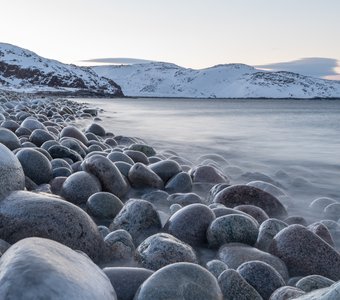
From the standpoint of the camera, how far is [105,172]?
449 cm

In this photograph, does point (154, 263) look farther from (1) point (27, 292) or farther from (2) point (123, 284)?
(1) point (27, 292)

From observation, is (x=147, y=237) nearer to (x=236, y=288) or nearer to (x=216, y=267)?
(x=216, y=267)

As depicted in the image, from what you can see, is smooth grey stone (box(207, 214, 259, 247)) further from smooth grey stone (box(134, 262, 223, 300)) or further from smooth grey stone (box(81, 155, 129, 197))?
smooth grey stone (box(81, 155, 129, 197))

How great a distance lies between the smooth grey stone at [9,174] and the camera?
2.78 meters

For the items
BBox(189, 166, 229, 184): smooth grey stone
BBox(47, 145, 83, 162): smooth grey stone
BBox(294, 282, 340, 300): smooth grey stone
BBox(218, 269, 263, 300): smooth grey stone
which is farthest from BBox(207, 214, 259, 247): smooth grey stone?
BBox(47, 145, 83, 162): smooth grey stone

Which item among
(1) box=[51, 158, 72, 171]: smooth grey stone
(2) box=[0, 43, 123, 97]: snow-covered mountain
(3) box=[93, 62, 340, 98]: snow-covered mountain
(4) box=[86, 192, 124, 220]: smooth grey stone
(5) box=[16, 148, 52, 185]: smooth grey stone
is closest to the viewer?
(4) box=[86, 192, 124, 220]: smooth grey stone

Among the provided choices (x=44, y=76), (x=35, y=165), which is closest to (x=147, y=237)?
(x=35, y=165)

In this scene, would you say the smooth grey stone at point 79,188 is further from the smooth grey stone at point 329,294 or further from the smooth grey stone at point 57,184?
the smooth grey stone at point 329,294

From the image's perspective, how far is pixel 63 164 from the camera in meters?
5.03

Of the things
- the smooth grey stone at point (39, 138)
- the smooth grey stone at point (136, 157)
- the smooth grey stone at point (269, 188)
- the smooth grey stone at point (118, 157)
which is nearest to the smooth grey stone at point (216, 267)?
the smooth grey stone at point (269, 188)

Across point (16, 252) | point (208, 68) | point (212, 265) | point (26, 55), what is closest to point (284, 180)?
point (212, 265)

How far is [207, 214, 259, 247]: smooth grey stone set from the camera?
3.21 m

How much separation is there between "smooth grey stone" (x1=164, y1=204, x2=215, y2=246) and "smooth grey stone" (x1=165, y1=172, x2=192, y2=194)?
69.8 inches

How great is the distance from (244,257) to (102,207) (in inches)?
50.6
